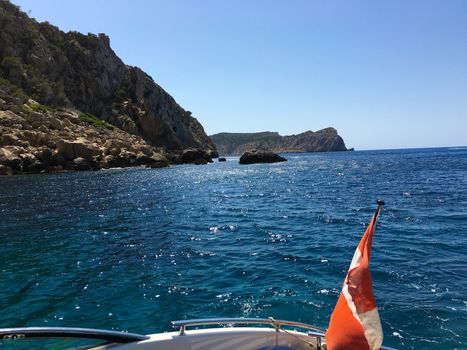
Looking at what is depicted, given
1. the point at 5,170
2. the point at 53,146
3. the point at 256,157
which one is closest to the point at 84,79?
the point at 53,146

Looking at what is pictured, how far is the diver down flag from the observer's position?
394cm

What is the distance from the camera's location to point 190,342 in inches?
205

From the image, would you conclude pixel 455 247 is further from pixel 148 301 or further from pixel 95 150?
pixel 95 150

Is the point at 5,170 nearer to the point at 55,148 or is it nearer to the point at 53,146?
the point at 55,148

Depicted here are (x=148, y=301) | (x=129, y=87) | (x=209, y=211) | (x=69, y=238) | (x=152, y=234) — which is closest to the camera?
(x=148, y=301)

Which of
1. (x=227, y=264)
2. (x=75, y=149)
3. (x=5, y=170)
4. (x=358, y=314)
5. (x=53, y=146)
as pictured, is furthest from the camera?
(x=75, y=149)

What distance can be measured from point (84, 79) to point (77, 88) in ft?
15.4

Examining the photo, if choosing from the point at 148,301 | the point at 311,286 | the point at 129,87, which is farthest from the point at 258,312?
the point at 129,87

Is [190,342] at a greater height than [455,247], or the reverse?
[190,342]

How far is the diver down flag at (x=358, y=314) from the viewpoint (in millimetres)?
3942

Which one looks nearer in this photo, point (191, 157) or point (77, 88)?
point (191, 157)

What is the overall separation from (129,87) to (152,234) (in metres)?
115

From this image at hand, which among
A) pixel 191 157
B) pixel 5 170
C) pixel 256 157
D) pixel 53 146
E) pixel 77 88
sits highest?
pixel 77 88

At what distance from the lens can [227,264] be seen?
1334 cm
